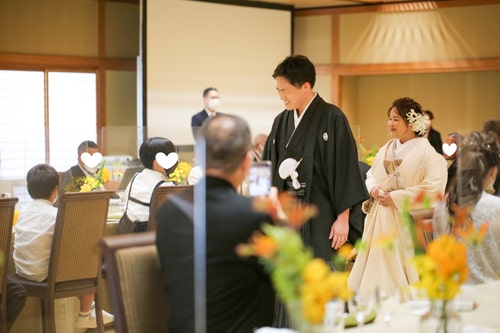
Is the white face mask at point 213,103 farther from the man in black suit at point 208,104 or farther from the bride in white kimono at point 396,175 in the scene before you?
the bride in white kimono at point 396,175

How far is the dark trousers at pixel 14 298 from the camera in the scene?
289 cm

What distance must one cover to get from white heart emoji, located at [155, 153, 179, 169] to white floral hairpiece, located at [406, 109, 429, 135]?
1.20 m

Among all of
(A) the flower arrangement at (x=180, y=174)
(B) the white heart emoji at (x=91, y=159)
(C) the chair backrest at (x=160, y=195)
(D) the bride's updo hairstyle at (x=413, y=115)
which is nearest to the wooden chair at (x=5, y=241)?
(C) the chair backrest at (x=160, y=195)


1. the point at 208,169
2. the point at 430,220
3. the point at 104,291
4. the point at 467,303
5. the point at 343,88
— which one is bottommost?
the point at 104,291

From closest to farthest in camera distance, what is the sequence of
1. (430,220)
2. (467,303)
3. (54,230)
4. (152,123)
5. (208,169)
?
(208,169)
(467,303)
(430,220)
(54,230)
(152,123)

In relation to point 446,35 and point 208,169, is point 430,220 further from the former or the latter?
point 446,35

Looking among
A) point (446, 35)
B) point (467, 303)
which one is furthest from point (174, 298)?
point (446, 35)

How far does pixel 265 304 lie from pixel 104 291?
133 cm

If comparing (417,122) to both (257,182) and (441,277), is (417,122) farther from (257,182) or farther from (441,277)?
(441,277)

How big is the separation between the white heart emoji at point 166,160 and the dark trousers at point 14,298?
114cm

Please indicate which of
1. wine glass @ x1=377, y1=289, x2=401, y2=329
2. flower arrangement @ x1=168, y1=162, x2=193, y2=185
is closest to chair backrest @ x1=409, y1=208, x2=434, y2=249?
wine glass @ x1=377, y1=289, x2=401, y2=329

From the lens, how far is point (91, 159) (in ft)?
15.3

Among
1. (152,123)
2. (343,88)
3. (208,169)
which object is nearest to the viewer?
A: (208,169)

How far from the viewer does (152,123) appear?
26.9 ft
